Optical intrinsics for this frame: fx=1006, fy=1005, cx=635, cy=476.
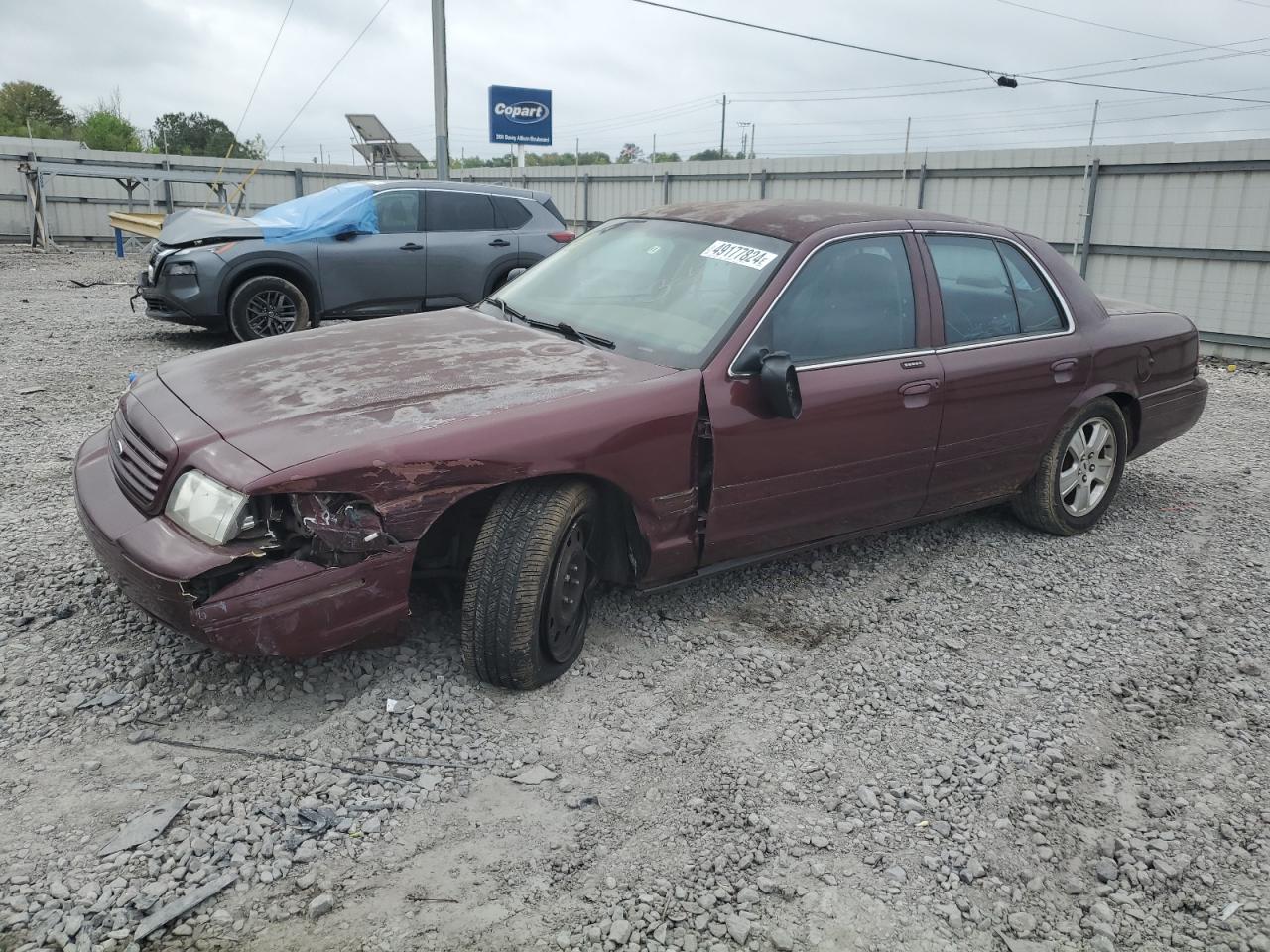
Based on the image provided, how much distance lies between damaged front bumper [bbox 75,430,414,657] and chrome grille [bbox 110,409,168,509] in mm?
75

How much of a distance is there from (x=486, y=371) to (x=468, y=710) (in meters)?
1.19

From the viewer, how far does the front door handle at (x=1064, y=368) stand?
4914 mm

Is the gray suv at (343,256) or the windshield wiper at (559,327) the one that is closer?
the windshield wiper at (559,327)

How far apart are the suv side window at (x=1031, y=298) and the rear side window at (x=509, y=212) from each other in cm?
660

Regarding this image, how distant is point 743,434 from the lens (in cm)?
377

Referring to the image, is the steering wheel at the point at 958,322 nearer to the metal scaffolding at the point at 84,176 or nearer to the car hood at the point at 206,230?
the car hood at the point at 206,230

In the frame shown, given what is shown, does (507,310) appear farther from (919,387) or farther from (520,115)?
(520,115)

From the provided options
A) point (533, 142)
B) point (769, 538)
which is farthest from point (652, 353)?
point (533, 142)

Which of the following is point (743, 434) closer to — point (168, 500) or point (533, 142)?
point (168, 500)

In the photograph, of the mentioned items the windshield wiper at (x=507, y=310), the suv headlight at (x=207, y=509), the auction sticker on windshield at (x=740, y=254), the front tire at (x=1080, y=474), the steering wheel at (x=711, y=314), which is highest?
the auction sticker on windshield at (x=740, y=254)

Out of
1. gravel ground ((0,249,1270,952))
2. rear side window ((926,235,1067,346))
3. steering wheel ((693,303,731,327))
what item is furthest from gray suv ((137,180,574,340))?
rear side window ((926,235,1067,346))

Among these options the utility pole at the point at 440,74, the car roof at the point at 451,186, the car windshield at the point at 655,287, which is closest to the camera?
the car windshield at the point at 655,287

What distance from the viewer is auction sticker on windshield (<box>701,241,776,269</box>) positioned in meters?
4.09

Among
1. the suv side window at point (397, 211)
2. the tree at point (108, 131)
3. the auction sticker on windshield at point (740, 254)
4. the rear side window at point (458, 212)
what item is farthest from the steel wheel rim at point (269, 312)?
the tree at point (108, 131)
